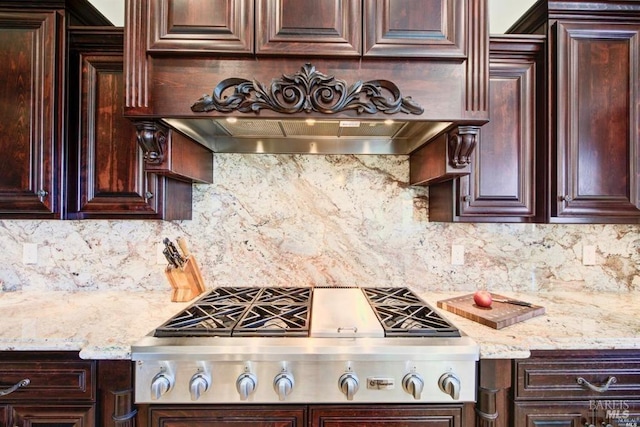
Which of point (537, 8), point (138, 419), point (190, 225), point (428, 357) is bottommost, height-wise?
point (138, 419)

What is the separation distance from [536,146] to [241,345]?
167cm

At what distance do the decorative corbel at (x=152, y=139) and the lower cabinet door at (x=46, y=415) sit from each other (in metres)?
1.01

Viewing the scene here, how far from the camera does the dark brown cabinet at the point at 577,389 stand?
118 cm

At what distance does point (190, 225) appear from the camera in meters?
1.89

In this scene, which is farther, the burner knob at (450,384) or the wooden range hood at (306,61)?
the wooden range hood at (306,61)

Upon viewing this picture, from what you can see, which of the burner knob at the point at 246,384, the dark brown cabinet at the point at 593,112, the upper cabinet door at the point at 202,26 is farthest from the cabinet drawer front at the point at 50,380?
the dark brown cabinet at the point at 593,112

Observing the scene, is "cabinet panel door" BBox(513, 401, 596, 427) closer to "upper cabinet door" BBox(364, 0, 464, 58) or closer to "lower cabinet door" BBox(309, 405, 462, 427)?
"lower cabinet door" BBox(309, 405, 462, 427)

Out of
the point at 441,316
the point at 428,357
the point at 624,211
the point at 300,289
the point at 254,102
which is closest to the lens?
the point at 428,357

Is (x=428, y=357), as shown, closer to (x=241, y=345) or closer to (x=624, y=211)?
(x=241, y=345)

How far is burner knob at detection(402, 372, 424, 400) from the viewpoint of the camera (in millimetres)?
1091

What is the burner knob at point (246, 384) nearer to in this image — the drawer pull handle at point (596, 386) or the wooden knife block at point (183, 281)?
the wooden knife block at point (183, 281)

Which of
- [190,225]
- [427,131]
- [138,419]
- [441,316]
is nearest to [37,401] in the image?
[138,419]

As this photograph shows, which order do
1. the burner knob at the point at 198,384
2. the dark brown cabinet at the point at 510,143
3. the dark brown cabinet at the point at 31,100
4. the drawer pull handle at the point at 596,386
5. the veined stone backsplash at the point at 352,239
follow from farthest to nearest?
the veined stone backsplash at the point at 352,239 → the dark brown cabinet at the point at 510,143 → the dark brown cabinet at the point at 31,100 → the drawer pull handle at the point at 596,386 → the burner knob at the point at 198,384

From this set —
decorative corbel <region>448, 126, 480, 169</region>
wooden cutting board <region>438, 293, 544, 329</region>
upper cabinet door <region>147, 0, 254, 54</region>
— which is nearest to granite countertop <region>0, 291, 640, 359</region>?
wooden cutting board <region>438, 293, 544, 329</region>
